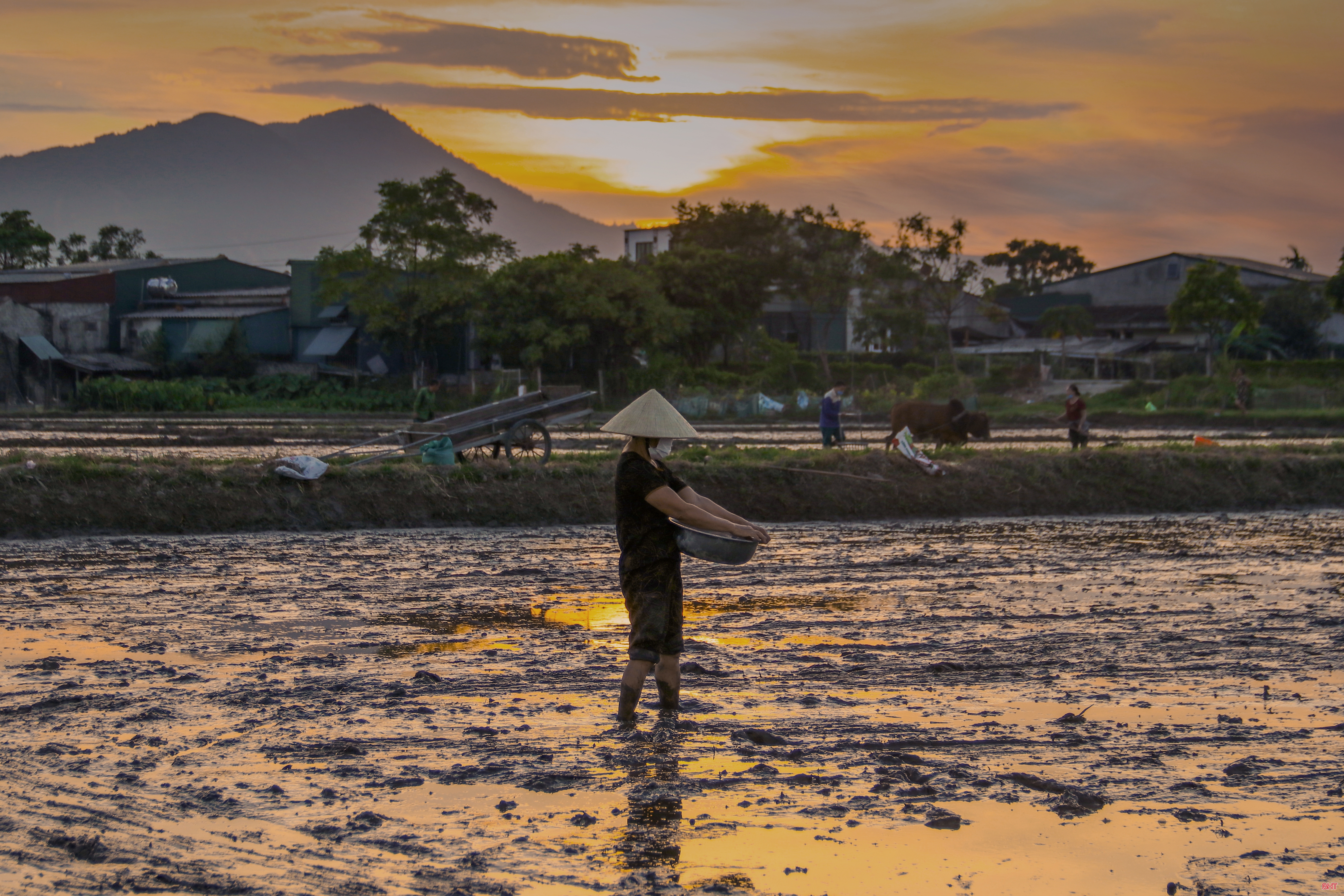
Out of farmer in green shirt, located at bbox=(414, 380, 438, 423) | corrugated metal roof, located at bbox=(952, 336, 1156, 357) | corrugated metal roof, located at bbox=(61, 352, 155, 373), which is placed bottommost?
farmer in green shirt, located at bbox=(414, 380, 438, 423)

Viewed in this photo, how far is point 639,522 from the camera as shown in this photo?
5.32 meters

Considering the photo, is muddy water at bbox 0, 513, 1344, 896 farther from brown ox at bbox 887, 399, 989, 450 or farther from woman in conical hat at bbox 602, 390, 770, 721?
brown ox at bbox 887, 399, 989, 450

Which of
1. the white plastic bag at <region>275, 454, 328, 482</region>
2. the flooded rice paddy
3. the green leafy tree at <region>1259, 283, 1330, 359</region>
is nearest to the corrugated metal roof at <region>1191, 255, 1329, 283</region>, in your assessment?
the green leafy tree at <region>1259, 283, 1330, 359</region>

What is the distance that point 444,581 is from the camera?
29.7ft

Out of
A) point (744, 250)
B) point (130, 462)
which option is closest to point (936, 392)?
point (744, 250)

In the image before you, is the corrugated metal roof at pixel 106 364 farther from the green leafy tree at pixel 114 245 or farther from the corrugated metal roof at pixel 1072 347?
the corrugated metal roof at pixel 1072 347

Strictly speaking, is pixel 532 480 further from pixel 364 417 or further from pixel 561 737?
pixel 364 417

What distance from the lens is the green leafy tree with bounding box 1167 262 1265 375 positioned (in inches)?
1521

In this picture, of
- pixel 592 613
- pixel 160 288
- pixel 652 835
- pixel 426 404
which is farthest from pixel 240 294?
pixel 652 835

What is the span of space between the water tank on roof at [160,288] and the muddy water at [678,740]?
34477 mm

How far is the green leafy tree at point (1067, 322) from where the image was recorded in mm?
46281

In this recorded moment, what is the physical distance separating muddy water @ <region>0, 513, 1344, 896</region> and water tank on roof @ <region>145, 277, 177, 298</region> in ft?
113

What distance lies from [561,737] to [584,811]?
811 millimetres

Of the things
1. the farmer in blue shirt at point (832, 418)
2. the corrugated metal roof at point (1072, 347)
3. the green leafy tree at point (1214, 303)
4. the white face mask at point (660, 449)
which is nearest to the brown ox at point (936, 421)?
the farmer in blue shirt at point (832, 418)
